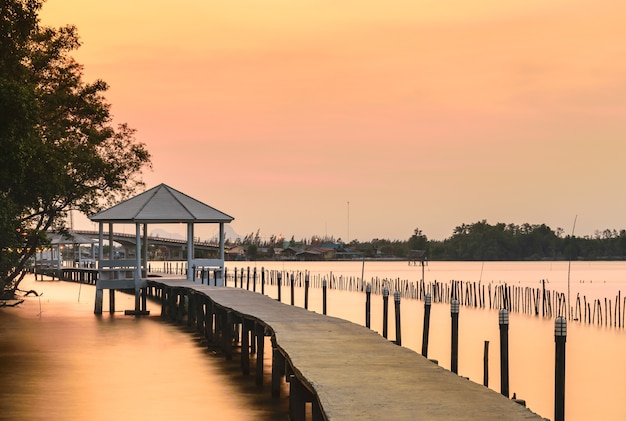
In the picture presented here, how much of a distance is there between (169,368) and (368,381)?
42.0 feet

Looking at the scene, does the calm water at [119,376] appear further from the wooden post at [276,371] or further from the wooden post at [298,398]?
the wooden post at [298,398]

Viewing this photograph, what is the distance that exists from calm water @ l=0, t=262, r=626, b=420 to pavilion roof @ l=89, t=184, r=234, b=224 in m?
3.74

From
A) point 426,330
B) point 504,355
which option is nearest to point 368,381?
point 504,355

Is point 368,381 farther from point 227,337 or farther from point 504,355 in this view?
point 227,337

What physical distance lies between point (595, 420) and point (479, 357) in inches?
412

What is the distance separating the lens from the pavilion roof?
40.1 m

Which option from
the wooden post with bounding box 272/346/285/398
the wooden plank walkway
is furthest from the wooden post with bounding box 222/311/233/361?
the wooden post with bounding box 272/346/285/398

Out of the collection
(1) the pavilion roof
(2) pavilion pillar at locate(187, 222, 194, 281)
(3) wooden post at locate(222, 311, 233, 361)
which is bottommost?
(3) wooden post at locate(222, 311, 233, 361)

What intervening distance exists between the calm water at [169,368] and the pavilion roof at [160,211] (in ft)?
12.3

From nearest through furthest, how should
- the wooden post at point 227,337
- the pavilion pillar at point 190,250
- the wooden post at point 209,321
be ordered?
the wooden post at point 227,337 < the wooden post at point 209,321 < the pavilion pillar at point 190,250

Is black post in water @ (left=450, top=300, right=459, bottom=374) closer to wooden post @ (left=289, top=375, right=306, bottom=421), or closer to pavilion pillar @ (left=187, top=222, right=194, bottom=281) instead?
wooden post @ (left=289, top=375, right=306, bottom=421)

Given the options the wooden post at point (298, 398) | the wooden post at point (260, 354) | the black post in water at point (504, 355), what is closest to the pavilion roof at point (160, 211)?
the wooden post at point (260, 354)

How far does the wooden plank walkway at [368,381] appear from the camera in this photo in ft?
37.4

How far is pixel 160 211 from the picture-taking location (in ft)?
133
